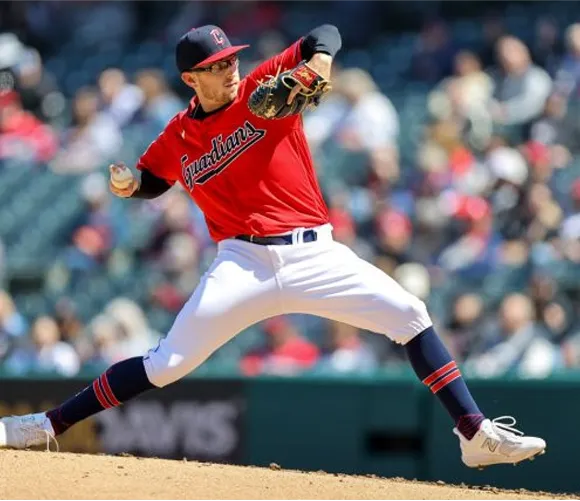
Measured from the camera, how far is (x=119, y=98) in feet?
44.2

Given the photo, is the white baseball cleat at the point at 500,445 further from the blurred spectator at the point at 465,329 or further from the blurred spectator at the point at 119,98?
the blurred spectator at the point at 119,98

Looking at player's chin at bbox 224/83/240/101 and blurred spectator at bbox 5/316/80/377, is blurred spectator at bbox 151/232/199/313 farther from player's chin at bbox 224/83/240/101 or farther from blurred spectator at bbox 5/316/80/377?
player's chin at bbox 224/83/240/101

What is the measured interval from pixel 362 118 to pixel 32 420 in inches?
222

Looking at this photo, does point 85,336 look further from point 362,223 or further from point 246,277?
point 246,277

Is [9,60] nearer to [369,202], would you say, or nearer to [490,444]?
[369,202]

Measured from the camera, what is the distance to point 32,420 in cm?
638

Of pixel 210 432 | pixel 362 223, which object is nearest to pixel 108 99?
pixel 362 223

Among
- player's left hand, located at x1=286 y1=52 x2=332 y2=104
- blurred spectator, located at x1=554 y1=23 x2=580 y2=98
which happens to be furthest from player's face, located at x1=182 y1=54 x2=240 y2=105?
blurred spectator, located at x1=554 y1=23 x2=580 y2=98

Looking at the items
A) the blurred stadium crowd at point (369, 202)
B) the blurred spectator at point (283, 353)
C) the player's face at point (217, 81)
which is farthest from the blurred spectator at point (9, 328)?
the player's face at point (217, 81)

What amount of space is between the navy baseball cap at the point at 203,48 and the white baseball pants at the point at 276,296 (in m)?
0.79

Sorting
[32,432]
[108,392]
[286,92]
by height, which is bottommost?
[32,432]

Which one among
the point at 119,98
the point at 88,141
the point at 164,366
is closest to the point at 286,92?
the point at 164,366

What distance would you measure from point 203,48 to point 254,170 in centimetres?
56

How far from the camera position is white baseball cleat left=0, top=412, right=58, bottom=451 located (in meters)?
6.36
